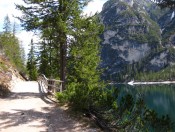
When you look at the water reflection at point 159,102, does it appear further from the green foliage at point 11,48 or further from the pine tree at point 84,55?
the green foliage at point 11,48

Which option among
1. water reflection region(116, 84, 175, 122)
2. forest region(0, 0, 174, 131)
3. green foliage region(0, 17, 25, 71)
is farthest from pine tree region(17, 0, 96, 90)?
green foliage region(0, 17, 25, 71)

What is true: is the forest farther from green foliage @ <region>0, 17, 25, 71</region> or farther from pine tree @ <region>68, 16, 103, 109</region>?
green foliage @ <region>0, 17, 25, 71</region>

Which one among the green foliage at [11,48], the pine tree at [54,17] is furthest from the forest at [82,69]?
the green foliage at [11,48]

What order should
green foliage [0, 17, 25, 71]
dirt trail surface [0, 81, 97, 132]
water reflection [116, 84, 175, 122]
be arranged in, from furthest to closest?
green foliage [0, 17, 25, 71], water reflection [116, 84, 175, 122], dirt trail surface [0, 81, 97, 132]

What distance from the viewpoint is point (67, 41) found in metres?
22.6

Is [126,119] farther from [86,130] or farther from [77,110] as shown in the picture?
[77,110]

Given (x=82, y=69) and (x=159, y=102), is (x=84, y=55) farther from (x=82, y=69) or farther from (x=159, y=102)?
(x=159, y=102)

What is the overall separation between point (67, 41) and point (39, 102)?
6475 mm

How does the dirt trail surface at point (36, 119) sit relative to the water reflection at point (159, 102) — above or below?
above

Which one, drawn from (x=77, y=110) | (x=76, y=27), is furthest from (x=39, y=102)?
(x=76, y=27)

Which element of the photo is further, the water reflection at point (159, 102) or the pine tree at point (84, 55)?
the water reflection at point (159, 102)

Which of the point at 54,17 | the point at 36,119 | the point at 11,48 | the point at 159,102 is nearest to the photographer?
the point at 36,119

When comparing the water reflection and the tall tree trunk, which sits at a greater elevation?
the tall tree trunk

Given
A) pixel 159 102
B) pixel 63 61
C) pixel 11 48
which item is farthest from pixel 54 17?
pixel 159 102
